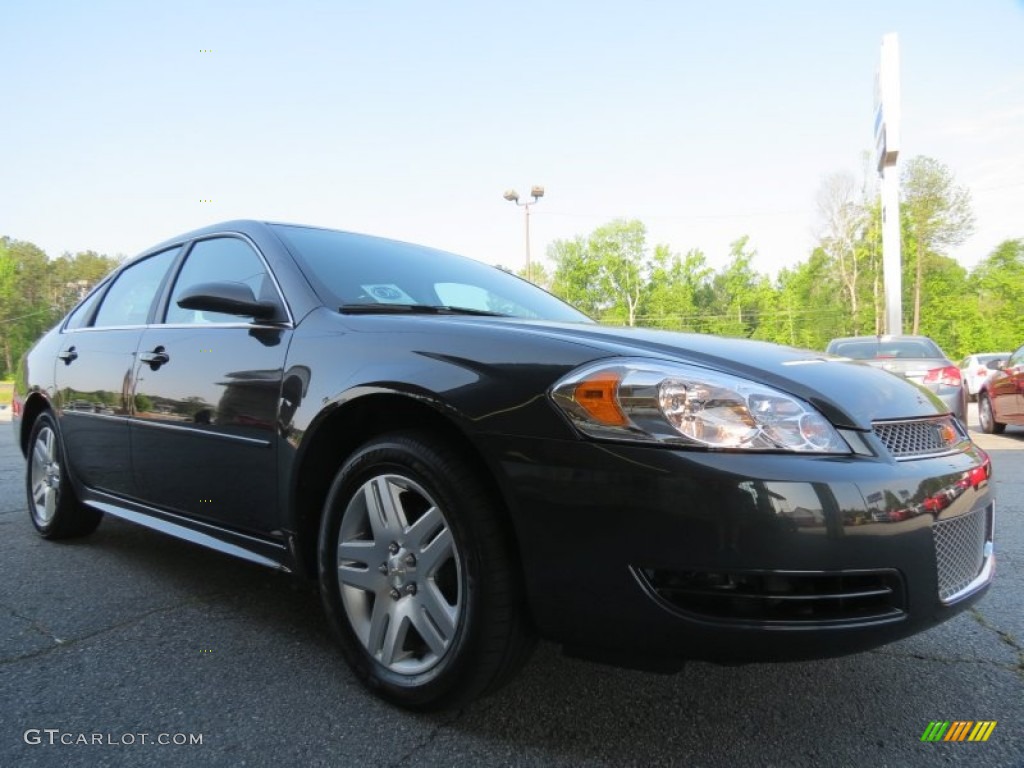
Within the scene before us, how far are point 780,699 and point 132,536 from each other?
3404 millimetres

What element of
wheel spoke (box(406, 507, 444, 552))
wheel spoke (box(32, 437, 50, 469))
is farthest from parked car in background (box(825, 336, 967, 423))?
wheel spoke (box(32, 437, 50, 469))

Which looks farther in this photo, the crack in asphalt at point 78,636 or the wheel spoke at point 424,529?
the crack in asphalt at point 78,636

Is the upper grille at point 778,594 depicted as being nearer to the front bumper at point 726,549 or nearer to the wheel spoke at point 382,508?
the front bumper at point 726,549

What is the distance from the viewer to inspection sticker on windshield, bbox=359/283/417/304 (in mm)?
2447

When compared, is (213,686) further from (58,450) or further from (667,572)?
(58,450)

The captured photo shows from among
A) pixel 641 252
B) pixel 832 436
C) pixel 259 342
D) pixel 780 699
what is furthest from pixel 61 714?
pixel 641 252

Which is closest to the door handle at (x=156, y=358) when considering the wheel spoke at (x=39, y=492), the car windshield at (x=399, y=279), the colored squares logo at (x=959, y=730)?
the car windshield at (x=399, y=279)

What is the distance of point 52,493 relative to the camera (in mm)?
3609

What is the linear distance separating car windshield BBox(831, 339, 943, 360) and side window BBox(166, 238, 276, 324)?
7230mm

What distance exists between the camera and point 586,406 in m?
1.56

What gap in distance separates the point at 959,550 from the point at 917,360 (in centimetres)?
690

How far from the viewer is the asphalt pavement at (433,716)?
1.62 m

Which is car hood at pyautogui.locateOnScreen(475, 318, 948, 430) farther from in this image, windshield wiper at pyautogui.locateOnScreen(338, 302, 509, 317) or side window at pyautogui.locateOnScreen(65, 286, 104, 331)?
side window at pyautogui.locateOnScreen(65, 286, 104, 331)

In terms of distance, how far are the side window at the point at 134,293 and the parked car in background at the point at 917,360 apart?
6.06m
